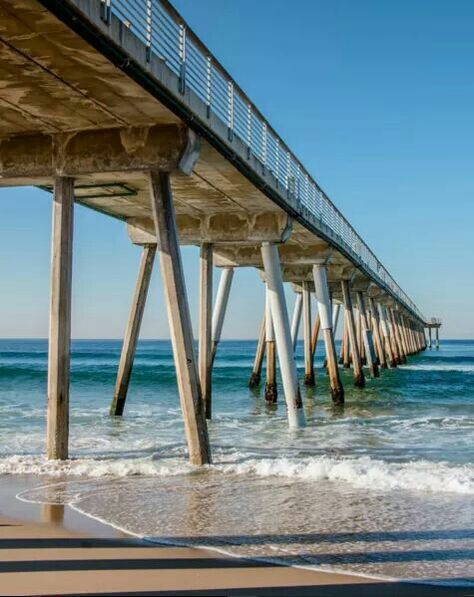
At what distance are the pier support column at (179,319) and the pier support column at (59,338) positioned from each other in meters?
1.25

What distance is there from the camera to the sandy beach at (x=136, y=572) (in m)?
4.38

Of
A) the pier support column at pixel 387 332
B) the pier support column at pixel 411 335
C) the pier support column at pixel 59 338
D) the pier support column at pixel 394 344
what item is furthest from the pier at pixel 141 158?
the pier support column at pixel 411 335

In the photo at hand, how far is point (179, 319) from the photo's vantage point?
29.6 feet

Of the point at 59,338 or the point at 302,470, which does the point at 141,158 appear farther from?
the point at 302,470

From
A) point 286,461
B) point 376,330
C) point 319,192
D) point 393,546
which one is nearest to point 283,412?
point 319,192

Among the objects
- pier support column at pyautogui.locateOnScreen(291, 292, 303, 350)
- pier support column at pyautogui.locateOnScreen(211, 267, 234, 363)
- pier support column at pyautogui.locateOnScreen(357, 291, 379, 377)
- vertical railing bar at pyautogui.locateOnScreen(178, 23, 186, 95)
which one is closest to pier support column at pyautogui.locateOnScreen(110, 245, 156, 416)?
pier support column at pyautogui.locateOnScreen(211, 267, 234, 363)

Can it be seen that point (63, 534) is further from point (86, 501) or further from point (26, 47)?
point (26, 47)

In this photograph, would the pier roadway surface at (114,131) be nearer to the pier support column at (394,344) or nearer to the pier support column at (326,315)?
the pier support column at (326,315)

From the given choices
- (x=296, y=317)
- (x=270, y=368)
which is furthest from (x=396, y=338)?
(x=270, y=368)

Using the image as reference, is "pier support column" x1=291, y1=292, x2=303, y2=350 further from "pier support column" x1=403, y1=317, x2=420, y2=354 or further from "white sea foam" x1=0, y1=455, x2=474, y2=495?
"pier support column" x1=403, y1=317, x2=420, y2=354

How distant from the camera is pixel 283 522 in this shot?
6137 mm

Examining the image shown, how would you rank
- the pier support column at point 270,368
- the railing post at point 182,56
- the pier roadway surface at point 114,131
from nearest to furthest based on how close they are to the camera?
1. the pier roadway surface at point 114,131
2. the railing post at point 182,56
3. the pier support column at point 270,368

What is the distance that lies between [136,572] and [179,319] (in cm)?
459

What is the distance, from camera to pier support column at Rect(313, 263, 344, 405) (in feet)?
64.0
